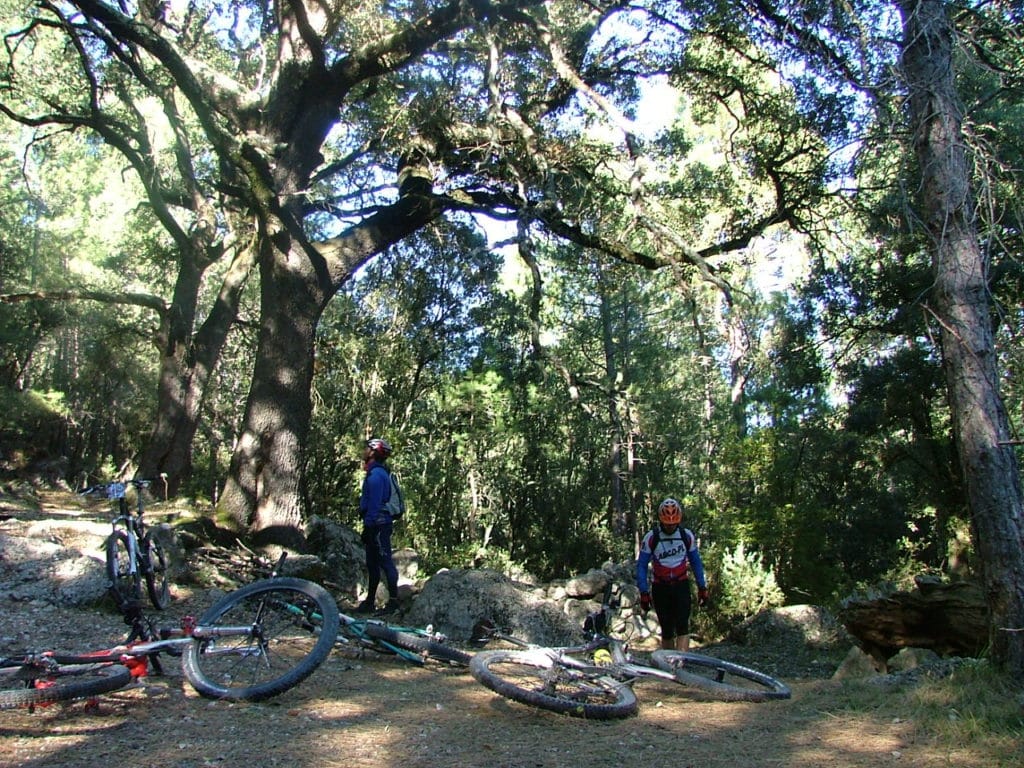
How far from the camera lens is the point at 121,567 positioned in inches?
235

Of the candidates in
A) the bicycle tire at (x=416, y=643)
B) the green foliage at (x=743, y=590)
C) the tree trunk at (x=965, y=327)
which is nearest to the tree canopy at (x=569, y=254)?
the tree trunk at (x=965, y=327)

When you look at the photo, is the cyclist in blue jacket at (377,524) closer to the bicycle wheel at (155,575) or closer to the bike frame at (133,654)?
the bicycle wheel at (155,575)

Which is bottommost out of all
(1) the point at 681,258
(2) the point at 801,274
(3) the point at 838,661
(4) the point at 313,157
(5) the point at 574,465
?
(3) the point at 838,661

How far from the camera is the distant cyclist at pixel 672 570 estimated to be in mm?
7379

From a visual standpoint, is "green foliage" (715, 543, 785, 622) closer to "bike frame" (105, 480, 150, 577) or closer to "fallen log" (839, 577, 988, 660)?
"fallen log" (839, 577, 988, 660)

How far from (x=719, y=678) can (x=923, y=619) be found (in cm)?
351

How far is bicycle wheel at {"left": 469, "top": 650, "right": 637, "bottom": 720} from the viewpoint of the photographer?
15.0ft

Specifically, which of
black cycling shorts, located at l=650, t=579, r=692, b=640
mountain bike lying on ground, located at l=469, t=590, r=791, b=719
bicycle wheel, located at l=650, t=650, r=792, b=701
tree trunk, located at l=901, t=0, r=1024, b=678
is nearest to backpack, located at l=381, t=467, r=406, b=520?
mountain bike lying on ground, located at l=469, t=590, r=791, b=719

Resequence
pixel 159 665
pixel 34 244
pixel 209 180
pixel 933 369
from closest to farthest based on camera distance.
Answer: pixel 159 665
pixel 933 369
pixel 209 180
pixel 34 244

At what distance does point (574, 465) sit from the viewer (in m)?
16.9

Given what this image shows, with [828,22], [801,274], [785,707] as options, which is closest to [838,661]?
[785,707]

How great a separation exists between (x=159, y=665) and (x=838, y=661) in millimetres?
8199

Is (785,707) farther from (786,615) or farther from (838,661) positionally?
(786,615)

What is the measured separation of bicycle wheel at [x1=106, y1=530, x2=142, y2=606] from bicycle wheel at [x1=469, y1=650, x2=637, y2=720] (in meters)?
2.62
